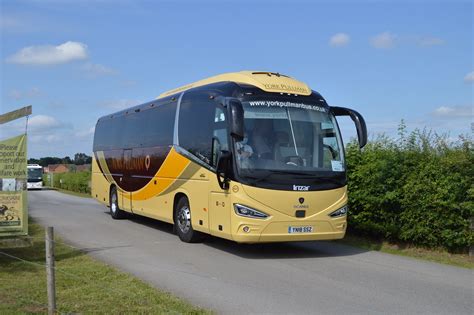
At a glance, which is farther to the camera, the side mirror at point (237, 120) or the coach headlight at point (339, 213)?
the coach headlight at point (339, 213)

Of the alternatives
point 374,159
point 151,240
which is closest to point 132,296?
point 151,240

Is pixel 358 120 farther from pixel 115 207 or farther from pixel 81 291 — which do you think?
pixel 115 207

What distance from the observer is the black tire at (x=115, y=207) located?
62.4 feet

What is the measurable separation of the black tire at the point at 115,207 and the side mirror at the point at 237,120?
969cm

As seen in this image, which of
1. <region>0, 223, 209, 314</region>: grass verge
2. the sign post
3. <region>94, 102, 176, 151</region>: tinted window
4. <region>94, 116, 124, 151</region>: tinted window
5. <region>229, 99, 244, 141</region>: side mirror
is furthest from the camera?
<region>94, 116, 124, 151</region>: tinted window

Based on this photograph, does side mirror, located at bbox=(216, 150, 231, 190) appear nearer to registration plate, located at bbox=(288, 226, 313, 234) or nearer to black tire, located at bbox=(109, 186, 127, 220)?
registration plate, located at bbox=(288, 226, 313, 234)

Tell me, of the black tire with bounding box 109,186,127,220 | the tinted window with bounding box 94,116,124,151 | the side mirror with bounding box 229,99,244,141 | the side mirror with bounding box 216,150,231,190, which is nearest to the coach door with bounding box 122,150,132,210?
the black tire with bounding box 109,186,127,220

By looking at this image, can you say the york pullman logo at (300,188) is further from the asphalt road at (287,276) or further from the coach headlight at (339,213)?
the asphalt road at (287,276)

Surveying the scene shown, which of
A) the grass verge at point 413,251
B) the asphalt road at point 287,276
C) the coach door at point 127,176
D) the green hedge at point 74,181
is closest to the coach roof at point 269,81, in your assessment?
the asphalt road at point 287,276

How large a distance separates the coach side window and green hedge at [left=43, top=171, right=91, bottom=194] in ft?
97.7

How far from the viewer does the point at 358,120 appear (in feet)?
40.1

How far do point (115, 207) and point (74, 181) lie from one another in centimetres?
3046

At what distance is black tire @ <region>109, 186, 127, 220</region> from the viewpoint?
19016 mm

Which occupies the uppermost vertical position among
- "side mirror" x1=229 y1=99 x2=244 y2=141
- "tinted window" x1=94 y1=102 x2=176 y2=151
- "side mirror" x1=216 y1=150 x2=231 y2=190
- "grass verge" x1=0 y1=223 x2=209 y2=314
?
"tinted window" x1=94 y1=102 x2=176 y2=151
